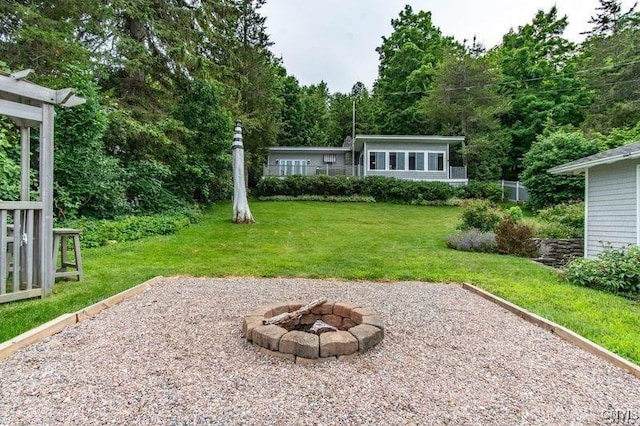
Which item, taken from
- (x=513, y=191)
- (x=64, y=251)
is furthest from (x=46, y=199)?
(x=513, y=191)

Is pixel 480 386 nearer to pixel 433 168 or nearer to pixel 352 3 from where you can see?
pixel 352 3

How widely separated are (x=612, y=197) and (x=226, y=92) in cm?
1353

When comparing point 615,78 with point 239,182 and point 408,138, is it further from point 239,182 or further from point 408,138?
point 239,182

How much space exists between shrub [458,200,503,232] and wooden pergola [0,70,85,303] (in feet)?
31.0

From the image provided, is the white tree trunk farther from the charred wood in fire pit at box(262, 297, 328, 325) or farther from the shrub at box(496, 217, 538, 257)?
the charred wood in fire pit at box(262, 297, 328, 325)

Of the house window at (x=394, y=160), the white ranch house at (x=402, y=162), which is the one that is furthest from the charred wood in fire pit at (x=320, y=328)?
the house window at (x=394, y=160)

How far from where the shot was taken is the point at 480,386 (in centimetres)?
224

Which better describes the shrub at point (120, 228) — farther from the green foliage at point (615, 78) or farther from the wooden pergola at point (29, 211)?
the green foliage at point (615, 78)

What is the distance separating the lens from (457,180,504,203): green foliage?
768 inches

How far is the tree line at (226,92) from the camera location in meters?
9.03

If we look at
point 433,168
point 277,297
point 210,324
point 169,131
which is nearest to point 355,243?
point 277,297

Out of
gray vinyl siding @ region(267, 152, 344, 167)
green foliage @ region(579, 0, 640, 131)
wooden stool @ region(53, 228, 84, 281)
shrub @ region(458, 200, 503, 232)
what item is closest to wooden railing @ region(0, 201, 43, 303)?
wooden stool @ region(53, 228, 84, 281)

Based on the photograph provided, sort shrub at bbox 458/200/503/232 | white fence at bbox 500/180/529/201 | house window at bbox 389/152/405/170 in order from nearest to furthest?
1. shrub at bbox 458/200/503/232
2. white fence at bbox 500/180/529/201
3. house window at bbox 389/152/405/170

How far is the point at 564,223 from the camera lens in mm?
10211
